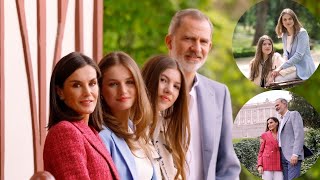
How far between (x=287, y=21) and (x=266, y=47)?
9.1 inches

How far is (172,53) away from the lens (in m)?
4.27

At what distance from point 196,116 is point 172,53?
1.17 feet

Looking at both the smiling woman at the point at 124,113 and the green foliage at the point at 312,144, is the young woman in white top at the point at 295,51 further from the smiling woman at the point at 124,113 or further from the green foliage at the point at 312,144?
the smiling woman at the point at 124,113

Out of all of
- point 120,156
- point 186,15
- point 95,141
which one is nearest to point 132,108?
point 120,156

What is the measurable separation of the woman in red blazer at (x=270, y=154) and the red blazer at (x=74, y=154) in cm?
420

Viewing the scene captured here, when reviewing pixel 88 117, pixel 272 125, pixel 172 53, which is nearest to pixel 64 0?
pixel 172 53

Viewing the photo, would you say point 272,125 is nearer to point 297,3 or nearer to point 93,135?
point 297,3

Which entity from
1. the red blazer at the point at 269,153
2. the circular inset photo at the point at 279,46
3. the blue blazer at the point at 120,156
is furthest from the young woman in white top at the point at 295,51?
the blue blazer at the point at 120,156

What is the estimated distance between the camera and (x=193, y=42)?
412cm

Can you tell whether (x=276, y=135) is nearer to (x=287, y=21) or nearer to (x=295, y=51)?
(x=295, y=51)

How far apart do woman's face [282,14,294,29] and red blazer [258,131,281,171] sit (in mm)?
756

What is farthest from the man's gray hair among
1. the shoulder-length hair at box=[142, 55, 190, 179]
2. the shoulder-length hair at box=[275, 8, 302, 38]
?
the shoulder-length hair at box=[275, 8, 302, 38]

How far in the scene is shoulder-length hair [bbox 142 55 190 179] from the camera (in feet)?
10.6

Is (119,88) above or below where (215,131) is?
above
